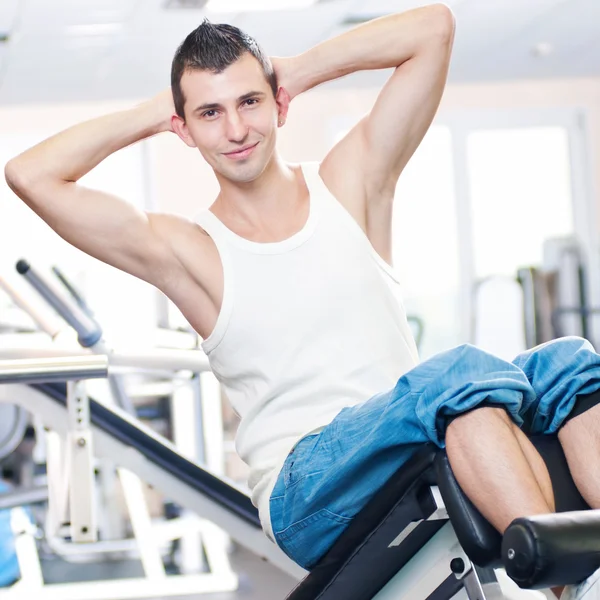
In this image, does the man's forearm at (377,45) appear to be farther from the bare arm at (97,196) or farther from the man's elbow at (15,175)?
the man's elbow at (15,175)

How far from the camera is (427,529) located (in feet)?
3.80

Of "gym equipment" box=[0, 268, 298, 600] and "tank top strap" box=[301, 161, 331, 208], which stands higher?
"tank top strap" box=[301, 161, 331, 208]

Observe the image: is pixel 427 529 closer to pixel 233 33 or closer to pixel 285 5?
pixel 233 33

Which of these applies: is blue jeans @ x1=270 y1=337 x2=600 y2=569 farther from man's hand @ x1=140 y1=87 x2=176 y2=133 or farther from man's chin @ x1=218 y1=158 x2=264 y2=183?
man's hand @ x1=140 y1=87 x2=176 y2=133

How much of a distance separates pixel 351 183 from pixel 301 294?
23 cm

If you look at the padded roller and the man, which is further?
the man

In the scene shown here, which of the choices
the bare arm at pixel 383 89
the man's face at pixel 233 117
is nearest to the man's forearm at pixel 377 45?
the bare arm at pixel 383 89

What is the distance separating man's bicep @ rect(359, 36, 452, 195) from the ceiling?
3.45m

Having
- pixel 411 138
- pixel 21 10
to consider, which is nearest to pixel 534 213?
pixel 21 10

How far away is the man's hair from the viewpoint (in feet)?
4.60

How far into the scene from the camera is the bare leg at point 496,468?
0.95m

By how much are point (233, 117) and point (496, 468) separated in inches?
26.4

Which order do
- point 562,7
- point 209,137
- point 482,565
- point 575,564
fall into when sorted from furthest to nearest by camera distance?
point 562,7 < point 209,137 < point 482,565 < point 575,564

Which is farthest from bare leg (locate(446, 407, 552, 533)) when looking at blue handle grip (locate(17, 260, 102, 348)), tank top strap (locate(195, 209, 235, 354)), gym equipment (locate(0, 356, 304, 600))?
blue handle grip (locate(17, 260, 102, 348))
